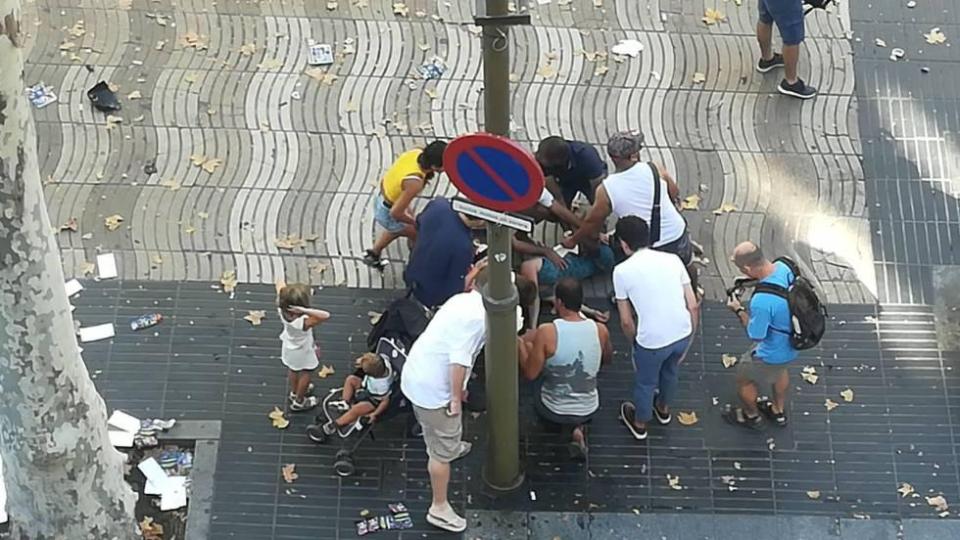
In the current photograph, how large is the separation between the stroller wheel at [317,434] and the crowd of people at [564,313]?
0.17ft

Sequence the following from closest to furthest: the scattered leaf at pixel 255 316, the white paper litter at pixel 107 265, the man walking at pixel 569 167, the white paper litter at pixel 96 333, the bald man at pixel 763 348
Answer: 1. the bald man at pixel 763 348
2. the man walking at pixel 569 167
3. the white paper litter at pixel 96 333
4. the scattered leaf at pixel 255 316
5. the white paper litter at pixel 107 265

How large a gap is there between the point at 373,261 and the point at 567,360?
6.75 ft

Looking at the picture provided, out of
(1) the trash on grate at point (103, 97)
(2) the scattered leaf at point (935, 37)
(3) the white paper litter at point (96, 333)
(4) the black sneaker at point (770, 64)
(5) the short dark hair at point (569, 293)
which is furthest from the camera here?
(2) the scattered leaf at point (935, 37)

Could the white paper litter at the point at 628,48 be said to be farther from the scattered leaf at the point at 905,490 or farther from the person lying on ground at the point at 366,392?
the scattered leaf at the point at 905,490

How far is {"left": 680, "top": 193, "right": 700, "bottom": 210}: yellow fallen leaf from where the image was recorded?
1013cm

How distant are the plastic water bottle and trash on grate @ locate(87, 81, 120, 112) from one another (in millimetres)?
2037

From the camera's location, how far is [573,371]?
8.23 metres

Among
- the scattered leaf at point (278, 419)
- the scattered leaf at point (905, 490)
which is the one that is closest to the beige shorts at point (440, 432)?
the scattered leaf at point (278, 419)

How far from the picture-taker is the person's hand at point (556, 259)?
30.4ft

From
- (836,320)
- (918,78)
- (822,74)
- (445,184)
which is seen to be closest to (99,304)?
(445,184)

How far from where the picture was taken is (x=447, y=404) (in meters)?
7.79

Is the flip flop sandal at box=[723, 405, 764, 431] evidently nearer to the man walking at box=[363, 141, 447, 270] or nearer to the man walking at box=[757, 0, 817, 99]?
the man walking at box=[363, 141, 447, 270]

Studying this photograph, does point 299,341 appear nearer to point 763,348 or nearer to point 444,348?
point 444,348

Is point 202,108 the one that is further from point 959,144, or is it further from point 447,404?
point 959,144
